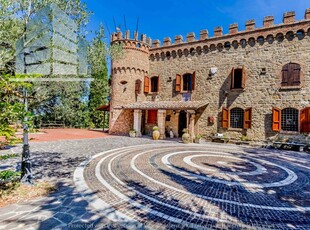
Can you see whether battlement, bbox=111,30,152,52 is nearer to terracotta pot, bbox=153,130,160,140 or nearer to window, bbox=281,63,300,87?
terracotta pot, bbox=153,130,160,140

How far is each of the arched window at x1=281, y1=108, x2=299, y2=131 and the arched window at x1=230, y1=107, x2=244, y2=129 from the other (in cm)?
265

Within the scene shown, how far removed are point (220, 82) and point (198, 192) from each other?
40.3ft

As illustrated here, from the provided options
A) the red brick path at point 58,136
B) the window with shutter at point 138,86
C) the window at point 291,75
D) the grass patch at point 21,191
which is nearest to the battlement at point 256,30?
the window at point 291,75

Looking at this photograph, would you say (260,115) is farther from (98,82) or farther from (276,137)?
(98,82)

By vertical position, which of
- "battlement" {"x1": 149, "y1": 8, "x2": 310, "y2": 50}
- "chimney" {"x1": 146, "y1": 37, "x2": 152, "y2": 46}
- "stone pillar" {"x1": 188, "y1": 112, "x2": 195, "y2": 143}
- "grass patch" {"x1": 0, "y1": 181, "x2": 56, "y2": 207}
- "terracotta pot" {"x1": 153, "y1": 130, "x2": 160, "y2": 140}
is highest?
"chimney" {"x1": 146, "y1": 37, "x2": 152, "y2": 46}

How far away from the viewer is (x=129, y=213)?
3.63 meters

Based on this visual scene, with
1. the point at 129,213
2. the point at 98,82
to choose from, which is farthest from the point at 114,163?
the point at 98,82

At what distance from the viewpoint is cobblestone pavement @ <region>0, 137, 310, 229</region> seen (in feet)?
11.1

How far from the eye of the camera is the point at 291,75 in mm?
12797

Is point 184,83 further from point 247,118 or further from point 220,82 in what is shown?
point 247,118

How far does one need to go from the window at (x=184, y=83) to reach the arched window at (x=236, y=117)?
13.6ft

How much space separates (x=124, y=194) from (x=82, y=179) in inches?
66.2

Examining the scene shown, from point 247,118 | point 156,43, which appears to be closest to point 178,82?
point 156,43

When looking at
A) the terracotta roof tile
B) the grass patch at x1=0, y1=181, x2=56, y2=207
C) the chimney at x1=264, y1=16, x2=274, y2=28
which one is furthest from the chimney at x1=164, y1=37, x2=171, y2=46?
the grass patch at x1=0, y1=181, x2=56, y2=207
